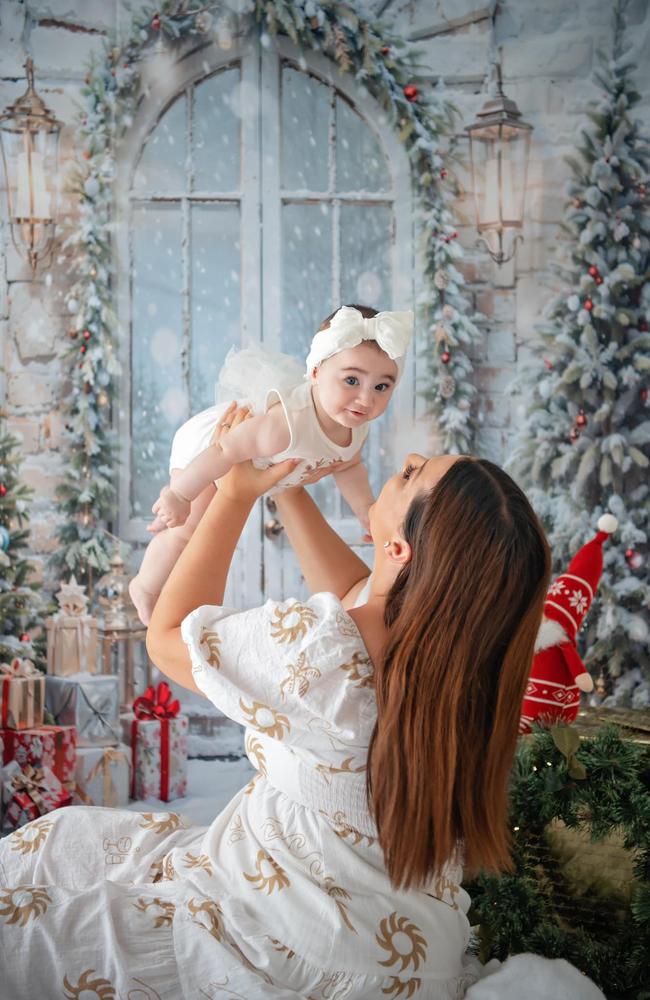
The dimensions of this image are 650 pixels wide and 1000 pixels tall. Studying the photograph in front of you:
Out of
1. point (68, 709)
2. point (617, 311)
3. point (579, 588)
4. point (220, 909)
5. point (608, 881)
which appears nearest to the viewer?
point (220, 909)

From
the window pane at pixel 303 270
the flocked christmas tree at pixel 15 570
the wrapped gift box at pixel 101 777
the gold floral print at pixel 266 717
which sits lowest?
the wrapped gift box at pixel 101 777

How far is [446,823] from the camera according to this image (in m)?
1.39

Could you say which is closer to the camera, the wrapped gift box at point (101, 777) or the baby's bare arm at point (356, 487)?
the baby's bare arm at point (356, 487)

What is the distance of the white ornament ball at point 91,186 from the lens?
4.14 m

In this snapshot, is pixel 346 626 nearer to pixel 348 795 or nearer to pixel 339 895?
pixel 348 795

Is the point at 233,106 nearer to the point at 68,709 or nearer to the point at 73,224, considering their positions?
the point at 73,224

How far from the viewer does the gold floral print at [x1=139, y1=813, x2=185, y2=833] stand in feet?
5.20

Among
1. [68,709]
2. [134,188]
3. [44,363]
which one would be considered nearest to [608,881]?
[68,709]

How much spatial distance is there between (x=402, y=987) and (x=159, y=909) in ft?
1.14

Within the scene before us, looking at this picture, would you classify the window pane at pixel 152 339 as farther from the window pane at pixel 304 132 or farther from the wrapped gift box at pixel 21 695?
the wrapped gift box at pixel 21 695

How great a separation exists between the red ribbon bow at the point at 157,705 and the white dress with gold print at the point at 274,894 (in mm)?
2519

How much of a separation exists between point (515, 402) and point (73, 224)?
2023mm

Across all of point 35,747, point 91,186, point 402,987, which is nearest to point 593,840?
point 402,987

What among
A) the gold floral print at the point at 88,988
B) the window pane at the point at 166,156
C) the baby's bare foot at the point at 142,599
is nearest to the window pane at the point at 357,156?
the window pane at the point at 166,156
